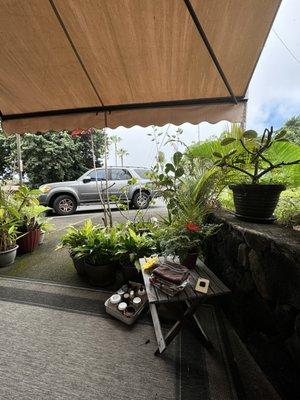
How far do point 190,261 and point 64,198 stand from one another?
5.96 metres

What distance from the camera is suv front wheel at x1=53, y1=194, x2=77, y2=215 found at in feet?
22.6

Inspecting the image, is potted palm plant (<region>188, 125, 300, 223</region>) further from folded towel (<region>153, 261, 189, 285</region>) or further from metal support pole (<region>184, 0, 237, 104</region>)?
folded towel (<region>153, 261, 189, 285</region>)

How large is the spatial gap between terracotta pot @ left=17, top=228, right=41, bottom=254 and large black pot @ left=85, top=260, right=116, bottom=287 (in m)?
1.58

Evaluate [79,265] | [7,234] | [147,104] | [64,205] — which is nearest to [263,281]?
[147,104]

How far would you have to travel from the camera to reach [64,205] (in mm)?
6988

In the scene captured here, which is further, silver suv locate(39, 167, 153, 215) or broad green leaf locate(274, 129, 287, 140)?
silver suv locate(39, 167, 153, 215)

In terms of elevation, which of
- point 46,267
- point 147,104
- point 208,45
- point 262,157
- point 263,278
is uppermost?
point 208,45

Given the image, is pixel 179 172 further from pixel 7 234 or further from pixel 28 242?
pixel 28 242

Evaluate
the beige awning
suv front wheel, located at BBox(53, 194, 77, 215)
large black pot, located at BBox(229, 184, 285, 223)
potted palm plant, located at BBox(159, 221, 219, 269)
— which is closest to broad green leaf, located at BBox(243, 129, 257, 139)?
large black pot, located at BBox(229, 184, 285, 223)

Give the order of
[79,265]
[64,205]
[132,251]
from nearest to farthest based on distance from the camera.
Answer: [132,251], [79,265], [64,205]

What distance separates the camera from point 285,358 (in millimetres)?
1357

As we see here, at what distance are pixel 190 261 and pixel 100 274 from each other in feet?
4.14

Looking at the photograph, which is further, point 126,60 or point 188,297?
point 126,60

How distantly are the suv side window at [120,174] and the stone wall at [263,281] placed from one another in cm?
552
